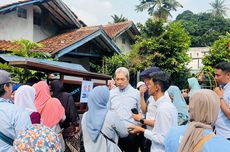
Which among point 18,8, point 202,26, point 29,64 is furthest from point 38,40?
point 202,26

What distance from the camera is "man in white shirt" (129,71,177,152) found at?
11.3 feet

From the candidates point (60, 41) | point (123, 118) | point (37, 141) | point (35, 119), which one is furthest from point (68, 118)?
point (60, 41)

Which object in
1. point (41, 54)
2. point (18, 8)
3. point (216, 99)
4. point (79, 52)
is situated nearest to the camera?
point (216, 99)

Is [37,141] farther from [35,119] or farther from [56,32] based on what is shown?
[56,32]

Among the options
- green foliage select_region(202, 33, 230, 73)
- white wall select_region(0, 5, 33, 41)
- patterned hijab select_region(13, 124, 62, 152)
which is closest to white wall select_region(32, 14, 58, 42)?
white wall select_region(0, 5, 33, 41)

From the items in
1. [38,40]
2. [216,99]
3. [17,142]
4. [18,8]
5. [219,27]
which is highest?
[219,27]

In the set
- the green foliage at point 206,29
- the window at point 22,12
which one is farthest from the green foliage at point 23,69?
the green foliage at point 206,29

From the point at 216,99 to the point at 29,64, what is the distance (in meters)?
4.39

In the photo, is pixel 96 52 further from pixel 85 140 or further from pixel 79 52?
pixel 85 140

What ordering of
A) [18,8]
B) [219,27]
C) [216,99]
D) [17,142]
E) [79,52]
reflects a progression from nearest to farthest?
1. [216,99]
2. [17,142]
3. [18,8]
4. [79,52]
5. [219,27]

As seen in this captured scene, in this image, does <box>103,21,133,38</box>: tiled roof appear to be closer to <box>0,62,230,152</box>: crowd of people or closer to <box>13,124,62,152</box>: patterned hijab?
<box>0,62,230,152</box>: crowd of people

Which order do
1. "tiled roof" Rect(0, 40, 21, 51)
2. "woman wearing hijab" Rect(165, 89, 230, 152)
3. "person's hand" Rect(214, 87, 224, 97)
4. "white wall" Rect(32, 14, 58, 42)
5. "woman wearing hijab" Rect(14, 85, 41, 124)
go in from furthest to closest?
"white wall" Rect(32, 14, 58, 42) → "tiled roof" Rect(0, 40, 21, 51) → "woman wearing hijab" Rect(14, 85, 41, 124) → "person's hand" Rect(214, 87, 224, 97) → "woman wearing hijab" Rect(165, 89, 230, 152)

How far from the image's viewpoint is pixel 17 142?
2.45m

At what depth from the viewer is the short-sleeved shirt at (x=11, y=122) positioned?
313 cm
